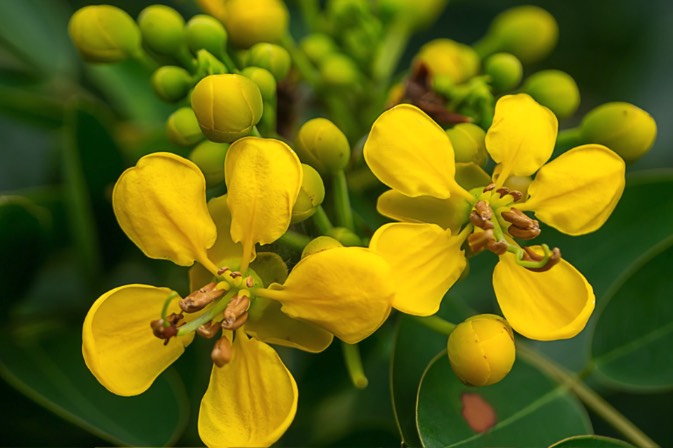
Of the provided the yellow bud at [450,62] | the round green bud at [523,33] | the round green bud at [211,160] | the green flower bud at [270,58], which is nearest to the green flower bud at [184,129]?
the round green bud at [211,160]

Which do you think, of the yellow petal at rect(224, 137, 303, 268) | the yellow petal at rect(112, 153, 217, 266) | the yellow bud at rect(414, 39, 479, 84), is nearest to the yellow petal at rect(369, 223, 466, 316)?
the yellow petal at rect(224, 137, 303, 268)

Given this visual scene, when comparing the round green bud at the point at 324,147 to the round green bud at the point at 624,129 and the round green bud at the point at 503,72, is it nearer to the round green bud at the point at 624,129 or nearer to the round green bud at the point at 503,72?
the round green bud at the point at 503,72

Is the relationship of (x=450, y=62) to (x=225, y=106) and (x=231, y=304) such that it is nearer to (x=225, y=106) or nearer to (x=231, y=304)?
(x=225, y=106)

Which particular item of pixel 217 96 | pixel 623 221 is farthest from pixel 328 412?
pixel 217 96

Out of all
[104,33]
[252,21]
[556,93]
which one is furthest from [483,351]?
[104,33]

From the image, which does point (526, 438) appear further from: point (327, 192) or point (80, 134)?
point (80, 134)

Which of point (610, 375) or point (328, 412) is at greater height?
point (610, 375)

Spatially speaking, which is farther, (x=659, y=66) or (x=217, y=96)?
(x=659, y=66)
